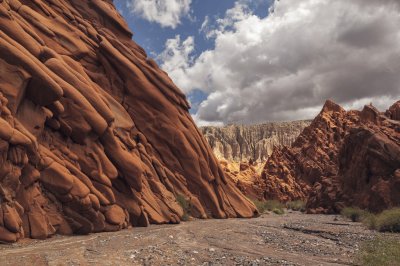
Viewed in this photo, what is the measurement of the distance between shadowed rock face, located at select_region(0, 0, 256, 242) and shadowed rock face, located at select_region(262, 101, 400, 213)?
1393cm

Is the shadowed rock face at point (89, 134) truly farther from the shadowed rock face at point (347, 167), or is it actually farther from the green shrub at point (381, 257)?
the shadowed rock face at point (347, 167)

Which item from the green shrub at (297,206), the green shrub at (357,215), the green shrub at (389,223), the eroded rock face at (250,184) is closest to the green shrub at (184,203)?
the green shrub at (389,223)

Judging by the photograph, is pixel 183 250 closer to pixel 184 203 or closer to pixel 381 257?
pixel 381 257

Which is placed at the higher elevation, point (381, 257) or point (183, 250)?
point (183, 250)

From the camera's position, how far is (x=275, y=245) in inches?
680

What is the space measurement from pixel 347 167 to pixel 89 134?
37.0 m

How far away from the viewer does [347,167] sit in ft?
158

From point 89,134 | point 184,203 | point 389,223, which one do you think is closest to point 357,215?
point 389,223

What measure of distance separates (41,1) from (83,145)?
41.6 ft

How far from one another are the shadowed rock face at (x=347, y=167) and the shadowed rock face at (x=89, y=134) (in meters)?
13.9

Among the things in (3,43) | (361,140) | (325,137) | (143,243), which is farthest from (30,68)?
(325,137)

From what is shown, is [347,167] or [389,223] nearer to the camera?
[389,223]

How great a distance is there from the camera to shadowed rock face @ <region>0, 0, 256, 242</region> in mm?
17016

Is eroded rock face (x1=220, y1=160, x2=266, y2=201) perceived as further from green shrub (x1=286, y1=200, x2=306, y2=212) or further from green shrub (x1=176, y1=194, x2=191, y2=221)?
green shrub (x1=176, y1=194, x2=191, y2=221)
